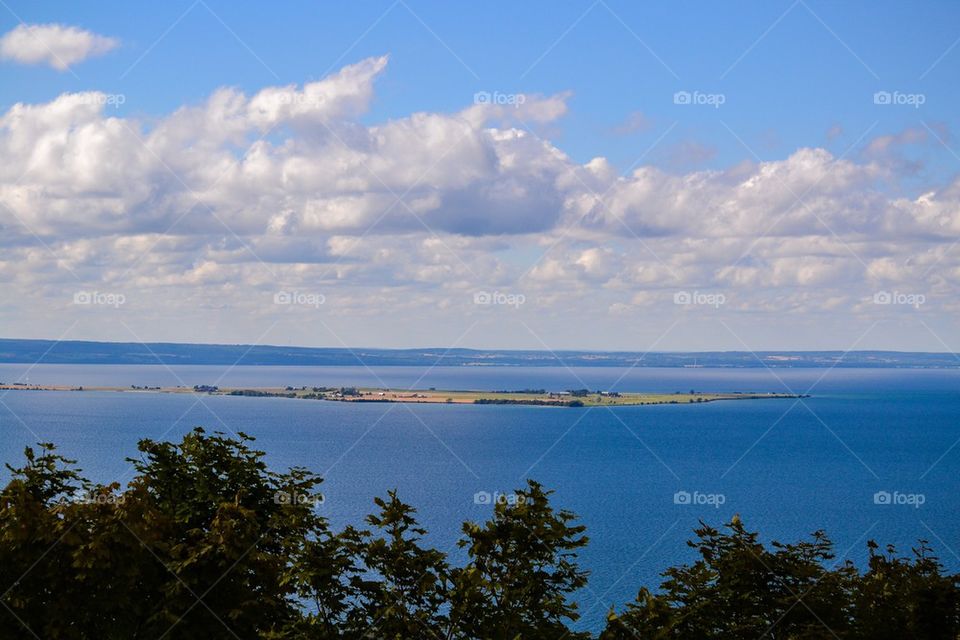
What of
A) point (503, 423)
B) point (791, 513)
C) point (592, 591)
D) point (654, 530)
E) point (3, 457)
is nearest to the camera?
point (592, 591)

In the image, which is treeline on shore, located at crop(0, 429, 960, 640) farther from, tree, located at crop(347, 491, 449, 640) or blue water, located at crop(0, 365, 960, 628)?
blue water, located at crop(0, 365, 960, 628)

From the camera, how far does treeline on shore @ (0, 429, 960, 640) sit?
55.3 ft

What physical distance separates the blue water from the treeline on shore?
27058 mm

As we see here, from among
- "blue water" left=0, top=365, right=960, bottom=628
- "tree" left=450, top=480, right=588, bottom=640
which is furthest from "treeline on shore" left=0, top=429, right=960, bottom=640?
"blue water" left=0, top=365, right=960, bottom=628

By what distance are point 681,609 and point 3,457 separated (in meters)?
93.8

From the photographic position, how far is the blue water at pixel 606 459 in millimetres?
72450

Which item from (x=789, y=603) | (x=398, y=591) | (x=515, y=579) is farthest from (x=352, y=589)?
(x=789, y=603)

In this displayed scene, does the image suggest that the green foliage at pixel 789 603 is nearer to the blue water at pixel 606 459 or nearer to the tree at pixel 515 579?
the tree at pixel 515 579

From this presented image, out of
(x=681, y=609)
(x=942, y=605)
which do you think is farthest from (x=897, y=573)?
(x=681, y=609)

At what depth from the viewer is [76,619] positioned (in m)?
17.5

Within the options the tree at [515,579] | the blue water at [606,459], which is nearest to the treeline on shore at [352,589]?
the tree at [515,579]

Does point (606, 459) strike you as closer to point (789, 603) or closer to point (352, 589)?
point (789, 603)

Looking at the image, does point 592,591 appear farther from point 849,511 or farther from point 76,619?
point 849,511

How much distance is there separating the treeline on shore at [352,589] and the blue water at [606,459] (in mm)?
27058
